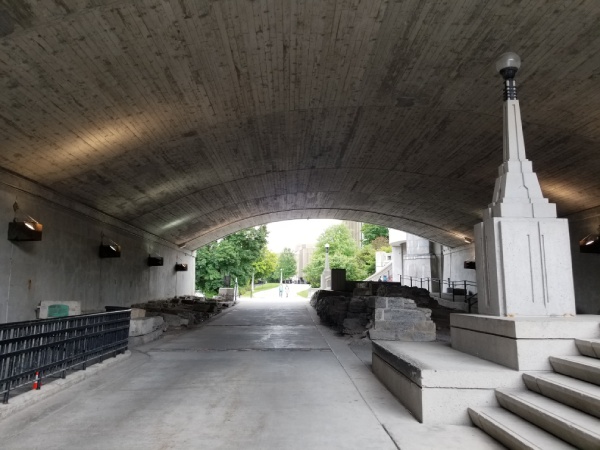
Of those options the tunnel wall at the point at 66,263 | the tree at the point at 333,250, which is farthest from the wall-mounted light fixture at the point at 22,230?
the tree at the point at 333,250

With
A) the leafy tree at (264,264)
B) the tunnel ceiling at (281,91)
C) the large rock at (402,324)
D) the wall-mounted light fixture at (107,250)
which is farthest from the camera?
the leafy tree at (264,264)

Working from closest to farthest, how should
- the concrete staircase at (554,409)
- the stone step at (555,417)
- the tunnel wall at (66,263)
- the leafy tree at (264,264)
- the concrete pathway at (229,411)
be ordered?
the stone step at (555,417), the concrete staircase at (554,409), the concrete pathway at (229,411), the tunnel wall at (66,263), the leafy tree at (264,264)

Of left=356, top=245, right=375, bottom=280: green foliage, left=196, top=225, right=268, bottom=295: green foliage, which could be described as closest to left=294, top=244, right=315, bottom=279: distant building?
left=356, top=245, right=375, bottom=280: green foliage

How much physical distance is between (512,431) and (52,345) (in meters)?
5.79

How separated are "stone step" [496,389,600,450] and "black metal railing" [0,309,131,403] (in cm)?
547

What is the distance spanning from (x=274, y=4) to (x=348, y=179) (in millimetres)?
11522

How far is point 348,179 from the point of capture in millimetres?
18062

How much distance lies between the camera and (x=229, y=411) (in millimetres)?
5281

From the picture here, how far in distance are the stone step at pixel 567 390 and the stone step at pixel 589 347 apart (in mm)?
360

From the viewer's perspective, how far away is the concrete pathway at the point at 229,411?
4.22 meters

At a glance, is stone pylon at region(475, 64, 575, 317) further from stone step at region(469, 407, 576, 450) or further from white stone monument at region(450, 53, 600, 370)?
stone step at region(469, 407, 576, 450)

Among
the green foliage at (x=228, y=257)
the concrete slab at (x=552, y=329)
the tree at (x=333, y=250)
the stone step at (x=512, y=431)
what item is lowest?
the stone step at (x=512, y=431)

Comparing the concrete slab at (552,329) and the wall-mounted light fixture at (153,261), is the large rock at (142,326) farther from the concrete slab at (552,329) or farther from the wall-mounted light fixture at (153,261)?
the concrete slab at (552,329)

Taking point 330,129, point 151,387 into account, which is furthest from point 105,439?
point 330,129
